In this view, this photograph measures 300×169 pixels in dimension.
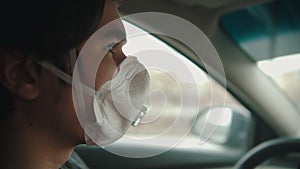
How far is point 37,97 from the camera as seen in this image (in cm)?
132

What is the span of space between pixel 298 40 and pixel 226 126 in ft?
1.77

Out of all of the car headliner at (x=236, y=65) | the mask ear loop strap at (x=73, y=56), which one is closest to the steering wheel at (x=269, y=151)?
the car headliner at (x=236, y=65)

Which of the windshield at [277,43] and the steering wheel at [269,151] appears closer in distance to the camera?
the steering wheel at [269,151]

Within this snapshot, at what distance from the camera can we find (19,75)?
4.28ft

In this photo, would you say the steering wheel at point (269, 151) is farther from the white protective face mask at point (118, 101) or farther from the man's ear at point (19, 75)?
the man's ear at point (19, 75)

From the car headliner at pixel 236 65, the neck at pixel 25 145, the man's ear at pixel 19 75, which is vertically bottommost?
the neck at pixel 25 145

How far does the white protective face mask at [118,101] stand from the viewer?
1359 mm

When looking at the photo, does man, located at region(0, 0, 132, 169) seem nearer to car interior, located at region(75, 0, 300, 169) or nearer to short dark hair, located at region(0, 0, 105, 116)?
short dark hair, located at region(0, 0, 105, 116)

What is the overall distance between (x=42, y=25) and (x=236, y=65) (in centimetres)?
134

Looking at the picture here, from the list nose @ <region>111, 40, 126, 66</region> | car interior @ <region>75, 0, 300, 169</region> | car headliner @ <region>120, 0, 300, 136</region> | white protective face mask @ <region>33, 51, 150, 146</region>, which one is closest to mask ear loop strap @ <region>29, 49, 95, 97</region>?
white protective face mask @ <region>33, 51, 150, 146</region>

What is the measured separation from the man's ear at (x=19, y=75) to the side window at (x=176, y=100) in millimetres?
278

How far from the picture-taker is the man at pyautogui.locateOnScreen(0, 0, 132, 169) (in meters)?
1.28

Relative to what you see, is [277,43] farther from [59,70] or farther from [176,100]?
[59,70]

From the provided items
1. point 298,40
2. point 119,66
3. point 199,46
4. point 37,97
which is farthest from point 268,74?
Result: point 37,97
